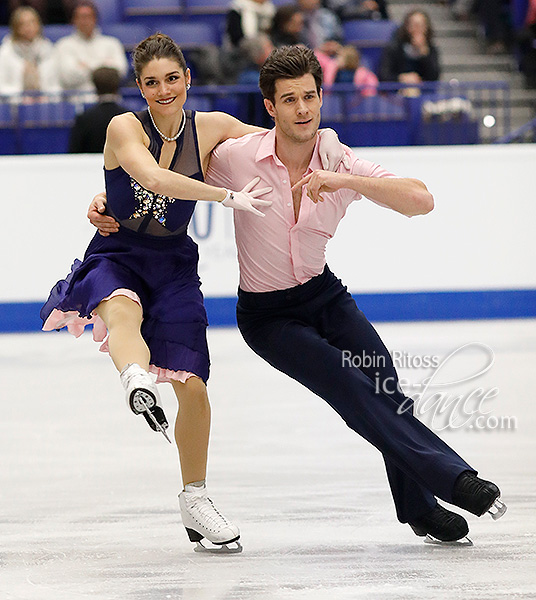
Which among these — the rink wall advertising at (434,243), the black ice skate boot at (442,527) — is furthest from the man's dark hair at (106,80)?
the black ice skate boot at (442,527)

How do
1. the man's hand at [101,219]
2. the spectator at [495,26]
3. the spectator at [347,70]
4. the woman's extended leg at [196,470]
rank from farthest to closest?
the spectator at [495,26] → the spectator at [347,70] → the man's hand at [101,219] → the woman's extended leg at [196,470]

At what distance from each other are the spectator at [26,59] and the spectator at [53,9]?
108 cm

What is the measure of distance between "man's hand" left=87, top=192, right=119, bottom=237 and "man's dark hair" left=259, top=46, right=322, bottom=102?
0.63 metres

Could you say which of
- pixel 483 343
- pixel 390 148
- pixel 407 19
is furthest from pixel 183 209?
pixel 407 19

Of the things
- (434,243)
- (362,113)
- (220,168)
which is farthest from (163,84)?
(362,113)

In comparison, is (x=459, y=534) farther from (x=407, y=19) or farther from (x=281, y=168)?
(x=407, y=19)

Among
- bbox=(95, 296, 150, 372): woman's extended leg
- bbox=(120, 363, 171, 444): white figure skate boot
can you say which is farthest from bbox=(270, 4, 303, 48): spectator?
bbox=(120, 363, 171, 444): white figure skate boot

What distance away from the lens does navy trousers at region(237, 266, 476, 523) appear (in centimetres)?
308

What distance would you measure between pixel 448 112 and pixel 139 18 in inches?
135

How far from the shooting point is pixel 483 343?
23.4 ft

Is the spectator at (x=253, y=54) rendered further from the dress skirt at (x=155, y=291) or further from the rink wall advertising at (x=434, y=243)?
the dress skirt at (x=155, y=291)

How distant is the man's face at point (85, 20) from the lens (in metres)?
8.77

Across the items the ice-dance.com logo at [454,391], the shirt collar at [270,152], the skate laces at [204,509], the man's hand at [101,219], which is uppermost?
the shirt collar at [270,152]

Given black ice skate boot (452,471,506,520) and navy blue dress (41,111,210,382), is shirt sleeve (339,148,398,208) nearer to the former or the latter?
navy blue dress (41,111,210,382)
